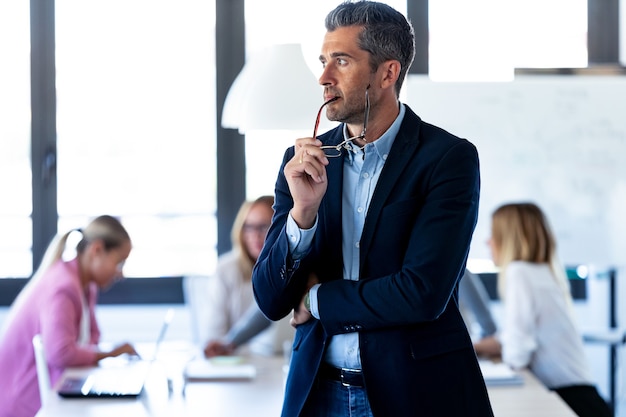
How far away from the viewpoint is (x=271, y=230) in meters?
1.85

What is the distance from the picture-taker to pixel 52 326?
3.29 m

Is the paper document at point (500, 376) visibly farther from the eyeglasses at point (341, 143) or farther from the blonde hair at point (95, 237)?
the blonde hair at point (95, 237)

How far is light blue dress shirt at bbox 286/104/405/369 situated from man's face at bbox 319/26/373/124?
71 mm

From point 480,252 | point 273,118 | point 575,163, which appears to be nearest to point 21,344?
point 273,118

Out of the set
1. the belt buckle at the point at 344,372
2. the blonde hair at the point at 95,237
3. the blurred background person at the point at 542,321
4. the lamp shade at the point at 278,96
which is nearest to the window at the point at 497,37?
the blurred background person at the point at 542,321

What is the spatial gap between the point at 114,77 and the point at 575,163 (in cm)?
266

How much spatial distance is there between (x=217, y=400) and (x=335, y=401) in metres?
1.21

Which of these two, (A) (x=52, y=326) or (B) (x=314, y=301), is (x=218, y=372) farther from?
(B) (x=314, y=301)

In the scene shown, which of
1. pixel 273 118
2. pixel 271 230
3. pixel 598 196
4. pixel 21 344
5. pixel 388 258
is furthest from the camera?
pixel 598 196

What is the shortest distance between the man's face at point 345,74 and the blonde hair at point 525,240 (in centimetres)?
204

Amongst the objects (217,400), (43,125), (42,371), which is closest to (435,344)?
(217,400)

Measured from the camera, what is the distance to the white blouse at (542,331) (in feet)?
11.3

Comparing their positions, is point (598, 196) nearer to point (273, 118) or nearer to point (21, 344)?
point (273, 118)

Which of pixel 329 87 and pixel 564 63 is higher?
pixel 564 63
